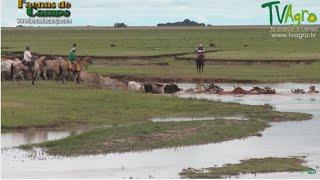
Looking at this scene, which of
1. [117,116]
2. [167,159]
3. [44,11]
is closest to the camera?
[167,159]

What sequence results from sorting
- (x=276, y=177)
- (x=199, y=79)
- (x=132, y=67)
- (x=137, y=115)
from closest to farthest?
1. (x=276, y=177)
2. (x=137, y=115)
3. (x=199, y=79)
4. (x=132, y=67)

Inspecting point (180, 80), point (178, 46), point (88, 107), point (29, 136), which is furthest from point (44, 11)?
point (178, 46)

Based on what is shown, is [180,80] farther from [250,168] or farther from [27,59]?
[250,168]

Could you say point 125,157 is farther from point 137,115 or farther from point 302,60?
Result: point 302,60

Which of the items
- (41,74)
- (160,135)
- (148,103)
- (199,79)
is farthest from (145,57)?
(160,135)

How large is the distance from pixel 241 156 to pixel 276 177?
10.3 feet

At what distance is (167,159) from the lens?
20797 mm

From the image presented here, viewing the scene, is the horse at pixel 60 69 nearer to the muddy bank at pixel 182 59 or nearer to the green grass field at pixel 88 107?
the green grass field at pixel 88 107

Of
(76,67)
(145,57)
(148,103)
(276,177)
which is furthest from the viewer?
(145,57)

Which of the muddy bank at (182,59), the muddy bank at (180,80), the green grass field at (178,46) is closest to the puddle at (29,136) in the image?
the muddy bank at (180,80)

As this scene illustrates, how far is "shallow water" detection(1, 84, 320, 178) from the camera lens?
18672mm

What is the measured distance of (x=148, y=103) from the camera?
32906 mm

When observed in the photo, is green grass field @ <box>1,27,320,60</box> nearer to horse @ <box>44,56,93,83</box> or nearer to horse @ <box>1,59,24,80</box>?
horse @ <box>44,56,93,83</box>

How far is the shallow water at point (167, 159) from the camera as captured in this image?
18672 mm
